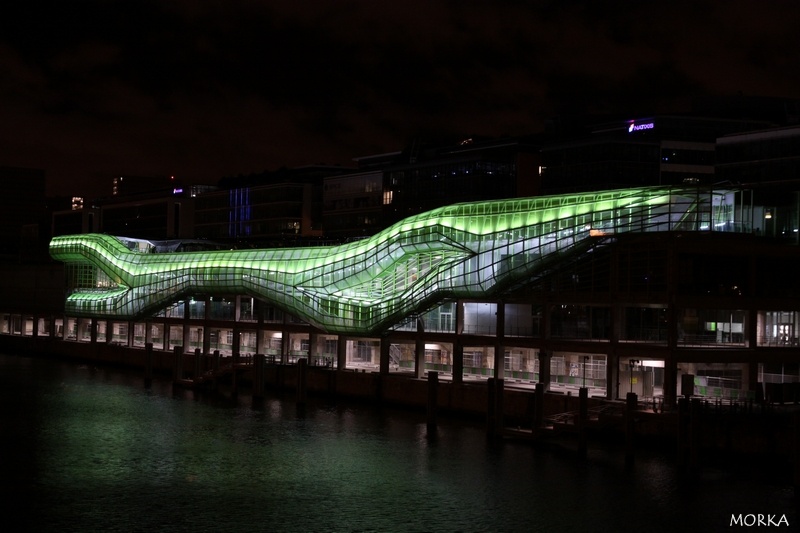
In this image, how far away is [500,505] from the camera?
127 ft

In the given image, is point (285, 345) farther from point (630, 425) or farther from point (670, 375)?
point (630, 425)

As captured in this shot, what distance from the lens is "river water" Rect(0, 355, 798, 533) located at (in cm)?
3672

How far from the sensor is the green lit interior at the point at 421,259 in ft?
176

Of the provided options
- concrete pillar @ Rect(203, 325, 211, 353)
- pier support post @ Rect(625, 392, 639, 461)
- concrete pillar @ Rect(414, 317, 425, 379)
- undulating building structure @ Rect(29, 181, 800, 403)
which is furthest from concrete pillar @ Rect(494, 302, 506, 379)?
concrete pillar @ Rect(203, 325, 211, 353)

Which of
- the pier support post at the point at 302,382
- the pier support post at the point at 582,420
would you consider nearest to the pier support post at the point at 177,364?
the pier support post at the point at 302,382

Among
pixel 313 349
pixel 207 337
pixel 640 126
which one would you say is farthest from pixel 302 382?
pixel 640 126

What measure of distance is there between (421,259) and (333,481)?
25.7m

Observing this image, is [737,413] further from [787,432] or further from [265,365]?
[265,365]

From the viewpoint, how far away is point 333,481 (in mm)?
42312

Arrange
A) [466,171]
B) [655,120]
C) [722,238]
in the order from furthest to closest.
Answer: [466,171] → [655,120] → [722,238]

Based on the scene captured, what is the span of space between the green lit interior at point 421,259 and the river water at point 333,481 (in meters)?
8.54

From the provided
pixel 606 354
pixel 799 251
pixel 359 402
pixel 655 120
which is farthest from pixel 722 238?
pixel 655 120

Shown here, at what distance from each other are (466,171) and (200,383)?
44.3m

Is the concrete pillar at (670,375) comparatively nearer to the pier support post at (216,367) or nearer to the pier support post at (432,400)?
the pier support post at (432,400)
